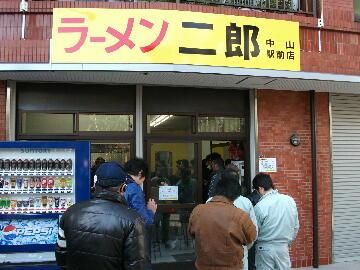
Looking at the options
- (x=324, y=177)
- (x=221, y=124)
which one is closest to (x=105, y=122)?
(x=221, y=124)

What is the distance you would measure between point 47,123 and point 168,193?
246 centimetres

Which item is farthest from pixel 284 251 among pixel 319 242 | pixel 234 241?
pixel 319 242

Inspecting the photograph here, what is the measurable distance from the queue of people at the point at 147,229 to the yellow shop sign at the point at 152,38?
2.17 meters

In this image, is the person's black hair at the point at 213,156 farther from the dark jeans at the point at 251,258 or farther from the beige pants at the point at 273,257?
the beige pants at the point at 273,257

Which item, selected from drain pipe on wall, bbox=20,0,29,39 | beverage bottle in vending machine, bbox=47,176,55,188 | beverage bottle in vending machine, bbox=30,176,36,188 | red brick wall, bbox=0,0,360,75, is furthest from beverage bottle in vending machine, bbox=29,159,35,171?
drain pipe on wall, bbox=20,0,29,39

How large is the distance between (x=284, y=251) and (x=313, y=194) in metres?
3.91

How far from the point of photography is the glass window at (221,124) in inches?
344

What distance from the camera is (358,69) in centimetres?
895

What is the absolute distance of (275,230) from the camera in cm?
532

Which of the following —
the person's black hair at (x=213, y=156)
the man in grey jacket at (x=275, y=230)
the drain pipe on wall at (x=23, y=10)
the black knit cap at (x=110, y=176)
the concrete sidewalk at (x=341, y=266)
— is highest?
the drain pipe on wall at (x=23, y=10)

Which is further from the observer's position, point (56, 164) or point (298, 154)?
point (298, 154)

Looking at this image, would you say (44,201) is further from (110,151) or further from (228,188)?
(228,188)

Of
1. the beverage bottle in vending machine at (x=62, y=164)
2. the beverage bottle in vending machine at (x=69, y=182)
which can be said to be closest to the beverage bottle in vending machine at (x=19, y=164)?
the beverage bottle in vending machine at (x=62, y=164)

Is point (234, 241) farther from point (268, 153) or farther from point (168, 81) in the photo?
point (268, 153)
